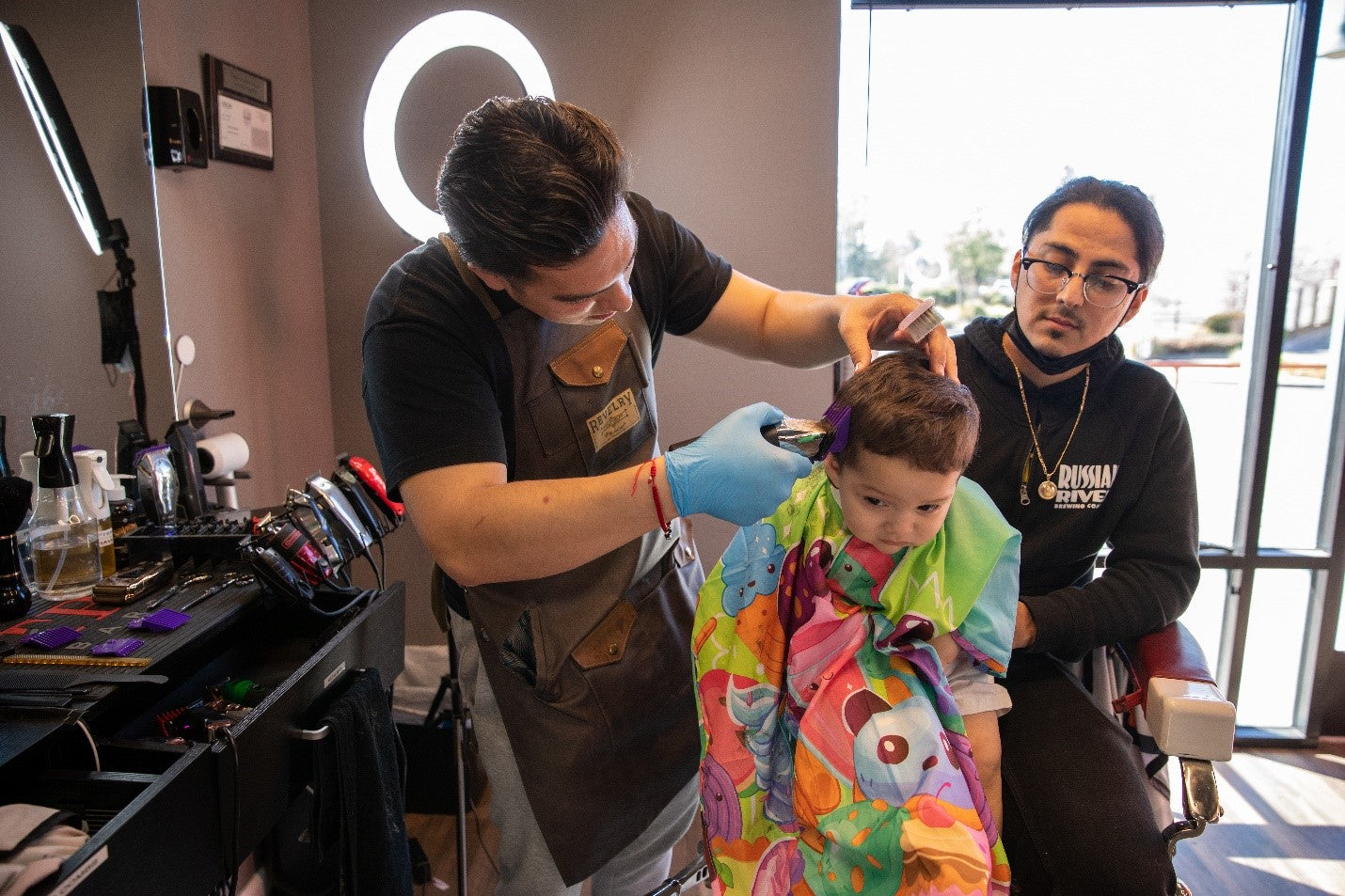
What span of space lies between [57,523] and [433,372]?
0.85 m

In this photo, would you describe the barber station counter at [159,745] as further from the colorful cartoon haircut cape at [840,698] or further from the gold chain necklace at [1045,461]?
the gold chain necklace at [1045,461]

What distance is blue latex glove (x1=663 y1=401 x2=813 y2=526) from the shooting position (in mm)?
1142

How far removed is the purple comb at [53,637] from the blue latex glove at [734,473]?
976 millimetres

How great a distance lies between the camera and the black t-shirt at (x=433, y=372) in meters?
1.16

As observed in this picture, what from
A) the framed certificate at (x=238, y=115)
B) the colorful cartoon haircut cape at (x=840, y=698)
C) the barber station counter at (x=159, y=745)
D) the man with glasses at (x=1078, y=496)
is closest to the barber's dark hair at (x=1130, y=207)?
the man with glasses at (x=1078, y=496)

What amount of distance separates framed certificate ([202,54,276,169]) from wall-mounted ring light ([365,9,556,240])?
0.43 meters

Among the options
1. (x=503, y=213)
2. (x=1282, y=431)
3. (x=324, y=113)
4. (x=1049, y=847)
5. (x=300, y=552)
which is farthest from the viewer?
(x=1282, y=431)

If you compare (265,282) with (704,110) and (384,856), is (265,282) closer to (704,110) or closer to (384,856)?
(704,110)

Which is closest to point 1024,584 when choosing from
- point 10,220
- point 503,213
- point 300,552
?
point 503,213

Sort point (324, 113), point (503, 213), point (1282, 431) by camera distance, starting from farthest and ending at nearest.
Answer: point (1282, 431) < point (324, 113) < point (503, 213)

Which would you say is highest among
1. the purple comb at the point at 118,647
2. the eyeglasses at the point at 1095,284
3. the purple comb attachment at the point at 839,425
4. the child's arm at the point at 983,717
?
the eyeglasses at the point at 1095,284

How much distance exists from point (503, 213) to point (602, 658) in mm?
728

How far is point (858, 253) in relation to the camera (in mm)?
2785

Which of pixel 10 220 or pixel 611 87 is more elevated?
pixel 611 87
